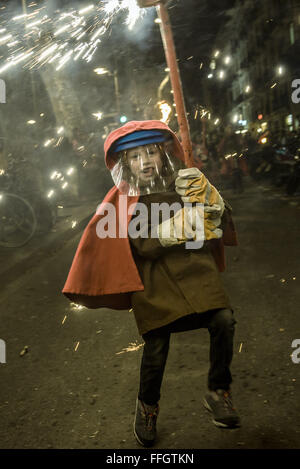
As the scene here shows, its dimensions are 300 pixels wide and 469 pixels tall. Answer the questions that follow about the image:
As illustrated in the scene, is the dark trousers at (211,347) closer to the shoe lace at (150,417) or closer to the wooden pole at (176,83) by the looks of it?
the shoe lace at (150,417)

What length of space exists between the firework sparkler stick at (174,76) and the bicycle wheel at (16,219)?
619 centimetres

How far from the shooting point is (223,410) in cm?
279

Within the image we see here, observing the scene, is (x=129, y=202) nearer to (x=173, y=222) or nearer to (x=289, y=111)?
(x=173, y=222)

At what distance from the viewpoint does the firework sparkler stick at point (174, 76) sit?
3.51 meters

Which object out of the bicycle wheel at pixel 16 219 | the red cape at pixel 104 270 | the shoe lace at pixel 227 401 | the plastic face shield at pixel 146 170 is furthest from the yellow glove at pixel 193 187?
the bicycle wheel at pixel 16 219

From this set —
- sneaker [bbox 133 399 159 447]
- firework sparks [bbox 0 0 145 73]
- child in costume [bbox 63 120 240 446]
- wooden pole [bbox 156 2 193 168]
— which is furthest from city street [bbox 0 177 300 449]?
firework sparks [bbox 0 0 145 73]

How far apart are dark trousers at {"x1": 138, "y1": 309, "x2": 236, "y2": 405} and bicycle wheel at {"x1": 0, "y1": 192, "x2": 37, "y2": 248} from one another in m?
7.03

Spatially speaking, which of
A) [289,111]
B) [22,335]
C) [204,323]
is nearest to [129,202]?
[204,323]

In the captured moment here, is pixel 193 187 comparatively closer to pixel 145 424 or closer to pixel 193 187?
pixel 193 187

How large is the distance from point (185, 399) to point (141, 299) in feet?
3.25

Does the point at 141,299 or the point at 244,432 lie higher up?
the point at 141,299

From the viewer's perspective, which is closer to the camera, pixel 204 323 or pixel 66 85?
pixel 204 323
